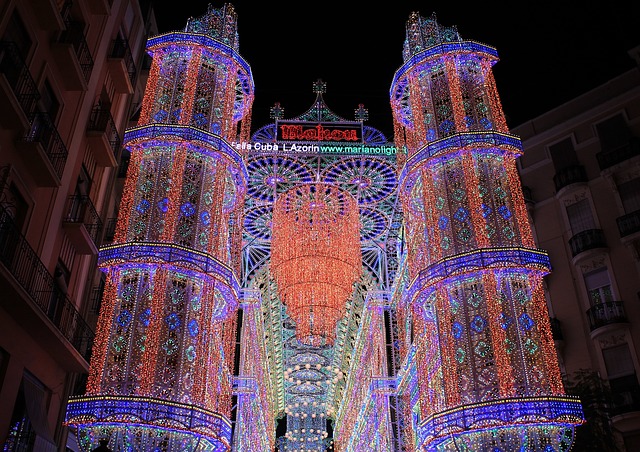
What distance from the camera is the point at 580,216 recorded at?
60.5 ft

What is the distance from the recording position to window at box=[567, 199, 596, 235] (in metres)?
18.2

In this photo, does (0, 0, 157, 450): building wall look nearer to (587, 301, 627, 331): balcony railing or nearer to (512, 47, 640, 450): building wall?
(512, 47, 640, 450): building wall

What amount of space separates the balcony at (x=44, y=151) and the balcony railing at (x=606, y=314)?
46.5 ft

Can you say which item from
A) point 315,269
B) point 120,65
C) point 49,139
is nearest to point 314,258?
point 315,269

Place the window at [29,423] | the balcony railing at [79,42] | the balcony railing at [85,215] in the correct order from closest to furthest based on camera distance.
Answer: the window at [29,423]
the balcony railing at [79,42]
the balcony railing at [85,215]

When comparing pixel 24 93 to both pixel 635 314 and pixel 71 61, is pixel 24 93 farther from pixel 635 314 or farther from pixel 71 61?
pixel 635 314

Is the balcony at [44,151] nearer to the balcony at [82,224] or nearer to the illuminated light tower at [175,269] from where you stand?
the balcony at [82,224]

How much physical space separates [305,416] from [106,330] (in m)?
26.0

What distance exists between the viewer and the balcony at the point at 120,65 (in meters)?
13.4

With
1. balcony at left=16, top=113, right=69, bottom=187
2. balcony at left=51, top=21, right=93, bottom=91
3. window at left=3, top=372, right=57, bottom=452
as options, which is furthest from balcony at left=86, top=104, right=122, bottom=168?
window at left=3, top=372, right=57, bottom=452

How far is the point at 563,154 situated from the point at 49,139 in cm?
1559

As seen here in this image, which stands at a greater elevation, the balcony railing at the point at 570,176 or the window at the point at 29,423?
the balcony railing at the point at 570,176

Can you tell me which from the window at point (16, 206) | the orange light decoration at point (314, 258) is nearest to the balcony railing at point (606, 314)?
the orange light decoration at point (314, 258)

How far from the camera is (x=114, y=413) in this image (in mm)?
8242
